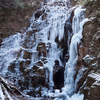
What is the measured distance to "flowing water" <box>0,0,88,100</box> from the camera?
689cm

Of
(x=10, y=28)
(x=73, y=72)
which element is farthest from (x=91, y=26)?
(x=10, y=28)

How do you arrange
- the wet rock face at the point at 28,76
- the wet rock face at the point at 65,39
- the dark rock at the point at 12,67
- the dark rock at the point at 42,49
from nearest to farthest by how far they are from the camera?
the wet rock face at the point at 28,76
the dark rock at the point at 12,67
the dark rock at the point at 42,49
the wet rock face at the point at 65,39

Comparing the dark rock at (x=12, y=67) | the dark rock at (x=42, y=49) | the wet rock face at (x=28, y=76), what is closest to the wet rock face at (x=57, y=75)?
the wet rock face at (x=28, y=76)

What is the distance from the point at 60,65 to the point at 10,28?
8.13 metres

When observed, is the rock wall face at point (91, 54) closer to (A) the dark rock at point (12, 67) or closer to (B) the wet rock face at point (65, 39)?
(B) the wet rock face at point (65, 39)

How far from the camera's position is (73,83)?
641 cm

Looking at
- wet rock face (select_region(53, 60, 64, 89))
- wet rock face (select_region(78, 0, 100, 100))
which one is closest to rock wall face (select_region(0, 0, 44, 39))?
wet rock face (select_region(53, 60, 64, 89))

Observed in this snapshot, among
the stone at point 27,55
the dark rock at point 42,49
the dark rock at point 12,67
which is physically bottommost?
the dark rock at point 12,67

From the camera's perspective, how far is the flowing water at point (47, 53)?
689 centimetres

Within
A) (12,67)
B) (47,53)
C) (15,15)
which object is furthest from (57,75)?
(15,15)

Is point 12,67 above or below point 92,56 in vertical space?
below

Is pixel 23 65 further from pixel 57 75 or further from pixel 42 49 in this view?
pixel 57 75

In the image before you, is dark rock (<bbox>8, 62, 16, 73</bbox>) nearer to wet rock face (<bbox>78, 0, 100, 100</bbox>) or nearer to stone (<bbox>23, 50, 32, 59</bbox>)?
stone (<bbox>23, 50, 32, 59</bbox>)

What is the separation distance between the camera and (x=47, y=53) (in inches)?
349
